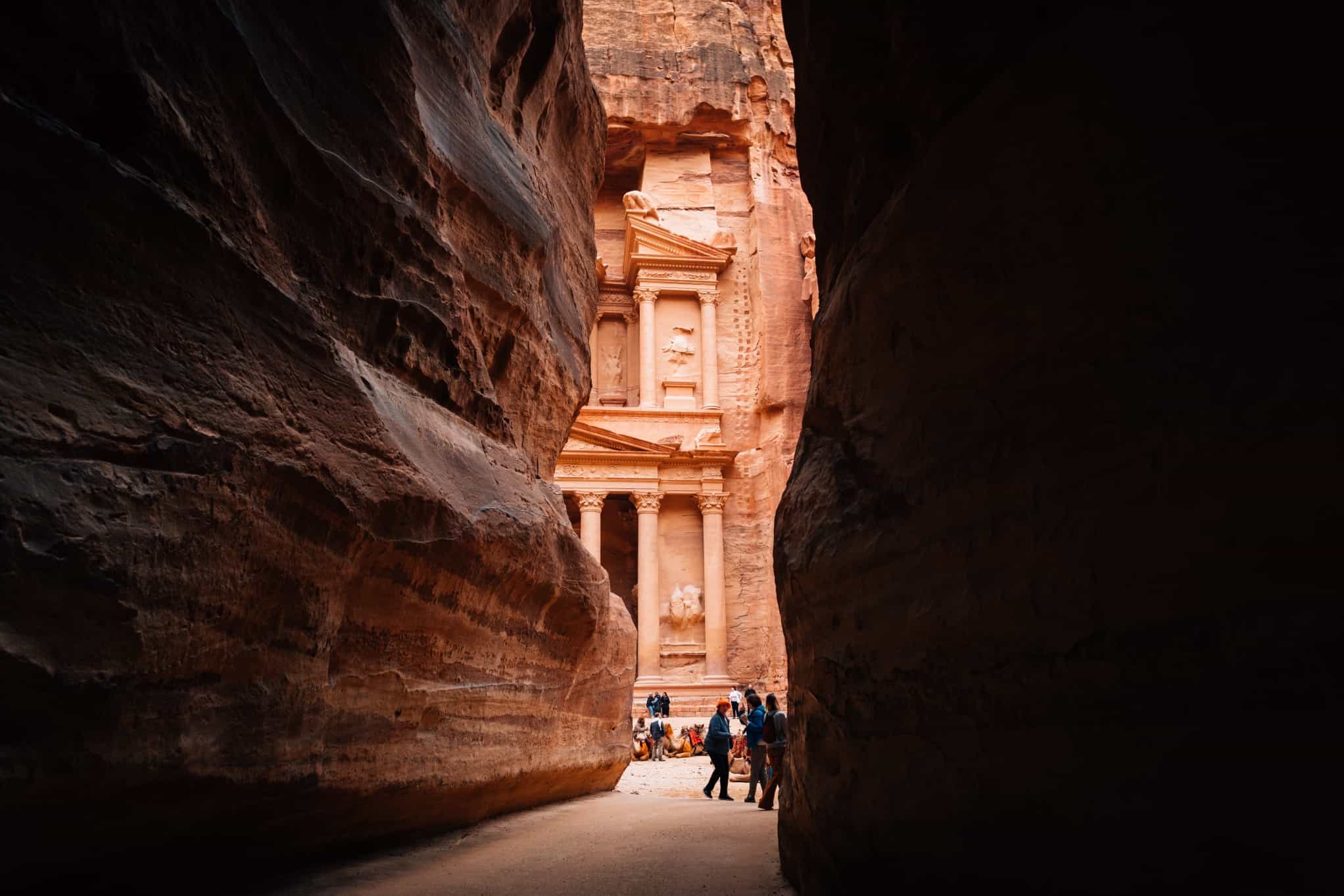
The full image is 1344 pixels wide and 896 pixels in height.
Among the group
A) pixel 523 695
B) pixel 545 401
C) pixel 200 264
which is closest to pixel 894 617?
pixel 200 264

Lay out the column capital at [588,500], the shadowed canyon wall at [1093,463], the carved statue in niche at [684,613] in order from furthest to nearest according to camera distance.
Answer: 1. the carved statue in niche at [684,613]
2. the column capital at [588,500]
3. the shadowed canyon wall at [1093,463]

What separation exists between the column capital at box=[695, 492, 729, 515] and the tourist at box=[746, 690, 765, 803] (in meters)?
16.8

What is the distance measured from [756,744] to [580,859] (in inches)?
240

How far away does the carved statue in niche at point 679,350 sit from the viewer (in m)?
31.3

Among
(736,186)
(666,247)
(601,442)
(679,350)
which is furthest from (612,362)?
(736,186)

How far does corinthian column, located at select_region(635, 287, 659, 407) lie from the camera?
30.8 metres

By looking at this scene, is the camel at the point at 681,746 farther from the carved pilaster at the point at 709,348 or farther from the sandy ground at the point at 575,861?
the carved pilaster at the point at 709,348

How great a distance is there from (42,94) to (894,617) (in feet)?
10.9

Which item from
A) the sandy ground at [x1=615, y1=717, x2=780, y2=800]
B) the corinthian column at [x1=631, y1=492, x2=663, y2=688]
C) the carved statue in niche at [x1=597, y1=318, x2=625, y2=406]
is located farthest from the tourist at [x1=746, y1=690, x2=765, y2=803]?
the carved statue in niche at [x1=597, y1=318, x2=625, y2=406]

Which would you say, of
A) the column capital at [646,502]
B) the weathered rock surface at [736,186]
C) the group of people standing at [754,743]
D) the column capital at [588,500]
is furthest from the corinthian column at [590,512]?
the group of people standing at [754,743]

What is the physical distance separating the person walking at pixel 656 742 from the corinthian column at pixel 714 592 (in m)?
8.41

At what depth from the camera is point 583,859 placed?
573 cm

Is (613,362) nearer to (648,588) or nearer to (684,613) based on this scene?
(648,588)

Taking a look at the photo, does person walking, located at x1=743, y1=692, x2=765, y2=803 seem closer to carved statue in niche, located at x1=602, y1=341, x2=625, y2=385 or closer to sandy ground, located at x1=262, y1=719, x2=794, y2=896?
sandy ground, located at x1=262, y1=719, x2=794, y2=896
